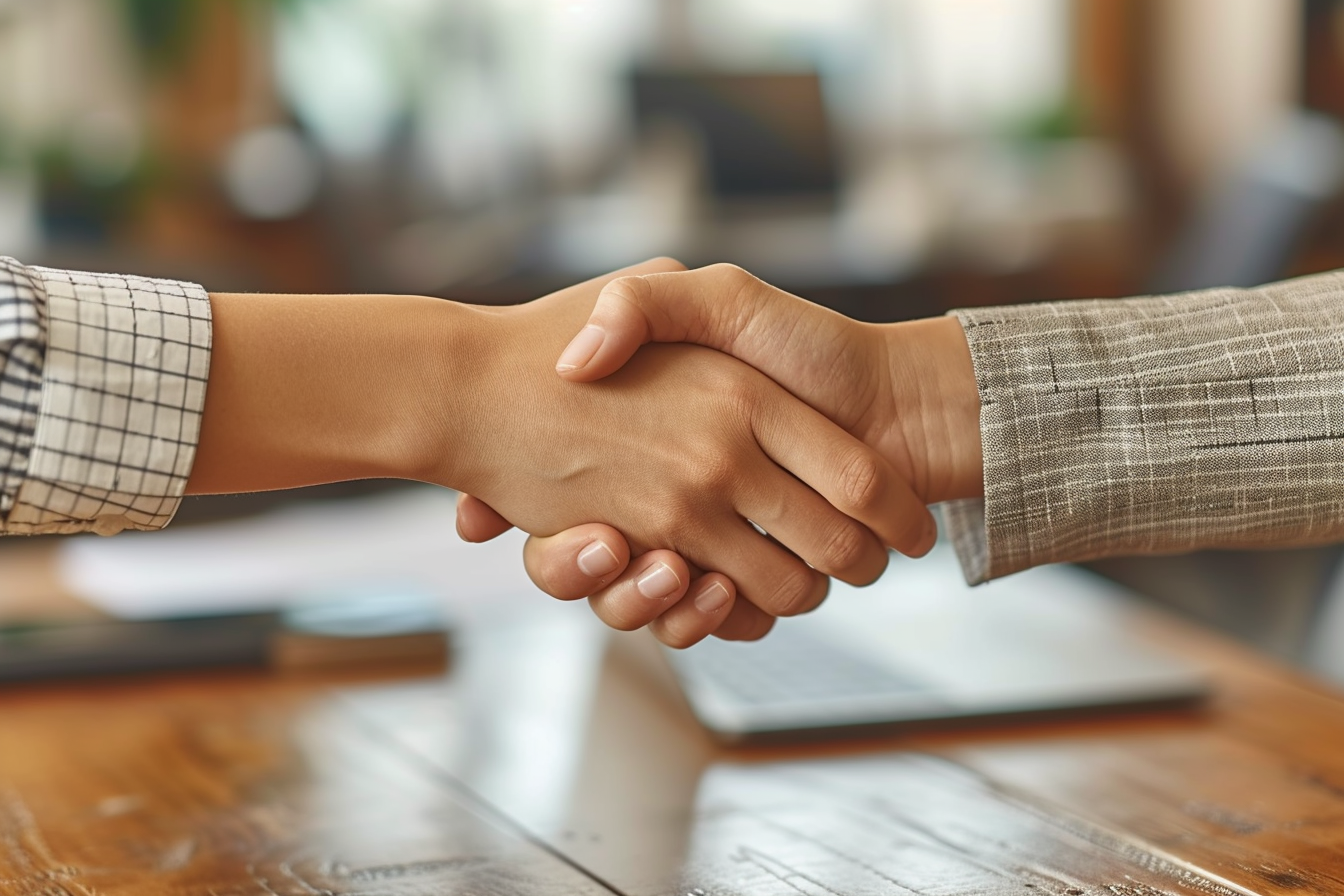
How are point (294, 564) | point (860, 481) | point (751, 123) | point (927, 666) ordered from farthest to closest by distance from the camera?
point (751, 123) < point (294, 564) < point (927, 666) < point (860, 481)

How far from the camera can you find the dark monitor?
162 inches

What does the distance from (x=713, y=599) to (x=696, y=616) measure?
0.04ft

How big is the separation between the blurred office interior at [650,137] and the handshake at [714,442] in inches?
91.7

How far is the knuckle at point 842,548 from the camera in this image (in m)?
0.78

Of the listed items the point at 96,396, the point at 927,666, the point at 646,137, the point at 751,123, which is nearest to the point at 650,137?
the point at 646,137

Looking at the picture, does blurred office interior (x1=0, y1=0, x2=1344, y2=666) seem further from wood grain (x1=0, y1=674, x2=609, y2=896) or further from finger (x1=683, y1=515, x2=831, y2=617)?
finger (x1=683, y1=515, x2=831, y2=617)

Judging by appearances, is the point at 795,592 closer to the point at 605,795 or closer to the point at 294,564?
the point at 605,795

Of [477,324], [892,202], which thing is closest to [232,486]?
[477,324]

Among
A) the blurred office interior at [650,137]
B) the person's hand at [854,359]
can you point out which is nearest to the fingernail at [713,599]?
the person's hand at [854,359]

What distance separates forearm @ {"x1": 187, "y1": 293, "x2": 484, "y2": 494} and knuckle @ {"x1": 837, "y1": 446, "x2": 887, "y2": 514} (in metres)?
0.21

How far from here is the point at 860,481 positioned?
29.6 inches

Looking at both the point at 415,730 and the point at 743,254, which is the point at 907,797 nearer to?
the point at 415,730

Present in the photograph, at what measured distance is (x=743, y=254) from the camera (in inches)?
154

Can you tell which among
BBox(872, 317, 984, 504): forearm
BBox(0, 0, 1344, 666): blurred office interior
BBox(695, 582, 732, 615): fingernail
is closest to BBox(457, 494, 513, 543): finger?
BBox(695, 582, 732, 615): fingernail
